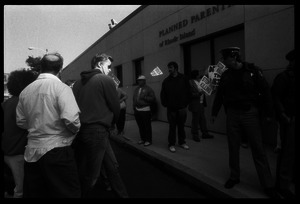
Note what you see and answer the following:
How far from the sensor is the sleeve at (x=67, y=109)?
2.35 m

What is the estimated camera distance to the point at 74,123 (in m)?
2.41

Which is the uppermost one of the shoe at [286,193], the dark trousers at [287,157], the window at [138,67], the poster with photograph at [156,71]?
the window at [138,67]

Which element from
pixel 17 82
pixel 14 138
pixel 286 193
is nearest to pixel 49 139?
pixel 14 138

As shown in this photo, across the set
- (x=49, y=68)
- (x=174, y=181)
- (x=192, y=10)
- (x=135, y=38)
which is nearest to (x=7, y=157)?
(x=49, y=68)

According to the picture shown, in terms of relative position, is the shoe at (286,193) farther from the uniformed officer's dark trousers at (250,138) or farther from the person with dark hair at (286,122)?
the uniformed officer's dark trousers at (250,138)

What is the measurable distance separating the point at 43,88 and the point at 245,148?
4.56 meters

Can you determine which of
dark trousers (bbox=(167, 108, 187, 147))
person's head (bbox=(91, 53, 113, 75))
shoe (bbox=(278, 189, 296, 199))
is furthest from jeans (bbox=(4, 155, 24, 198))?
dark trousers (bbox=(167, 108, 187, 147))

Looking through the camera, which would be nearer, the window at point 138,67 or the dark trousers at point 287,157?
the dark trousers at point 287,157

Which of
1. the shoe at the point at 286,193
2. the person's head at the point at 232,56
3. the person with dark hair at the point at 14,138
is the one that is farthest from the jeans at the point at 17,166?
the shoe at the point at 286,193

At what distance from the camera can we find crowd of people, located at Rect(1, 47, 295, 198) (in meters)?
2.36

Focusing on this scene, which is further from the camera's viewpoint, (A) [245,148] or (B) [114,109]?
(A) [245,148]

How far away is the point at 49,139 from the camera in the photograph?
2.36m

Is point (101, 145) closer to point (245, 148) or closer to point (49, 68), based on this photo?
point (49, 68)

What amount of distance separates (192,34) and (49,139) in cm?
663
